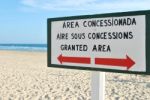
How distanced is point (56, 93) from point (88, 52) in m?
6.74

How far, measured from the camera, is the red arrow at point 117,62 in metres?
2.61

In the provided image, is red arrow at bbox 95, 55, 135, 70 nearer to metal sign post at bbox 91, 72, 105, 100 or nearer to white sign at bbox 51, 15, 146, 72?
white sign at bbox 51, 15, 146, 72

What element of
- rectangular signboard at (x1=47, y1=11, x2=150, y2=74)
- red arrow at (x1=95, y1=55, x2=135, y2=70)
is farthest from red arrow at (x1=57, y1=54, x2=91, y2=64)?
red arrow at (x1=95, y1=55, x2=135, y2=70)

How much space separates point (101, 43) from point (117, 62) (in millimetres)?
210

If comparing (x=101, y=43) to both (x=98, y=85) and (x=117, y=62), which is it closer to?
(x=117, y=62)

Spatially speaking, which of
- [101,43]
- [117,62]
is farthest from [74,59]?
[117,62]

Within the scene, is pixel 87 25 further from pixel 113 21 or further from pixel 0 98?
pixel 0 98

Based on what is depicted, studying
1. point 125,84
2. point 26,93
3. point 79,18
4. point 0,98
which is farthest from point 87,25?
point 125,84

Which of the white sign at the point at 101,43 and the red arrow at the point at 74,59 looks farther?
the red arrow at the point at 74,59

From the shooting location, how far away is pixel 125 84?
1174 cm

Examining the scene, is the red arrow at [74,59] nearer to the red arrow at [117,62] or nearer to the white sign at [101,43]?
the white sign at [101,43]

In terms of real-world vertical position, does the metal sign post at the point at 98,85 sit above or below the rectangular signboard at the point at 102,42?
below

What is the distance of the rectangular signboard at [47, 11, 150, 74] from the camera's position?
8.47 feet

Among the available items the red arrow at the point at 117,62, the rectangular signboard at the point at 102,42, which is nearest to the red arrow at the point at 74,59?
the rectangular signboard at the point at 102,42
